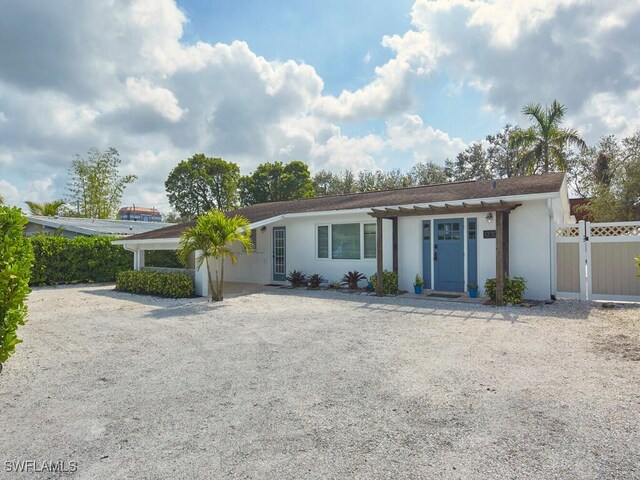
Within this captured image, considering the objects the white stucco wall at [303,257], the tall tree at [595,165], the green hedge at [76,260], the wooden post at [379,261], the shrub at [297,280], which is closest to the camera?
the wooden post at [379,261]

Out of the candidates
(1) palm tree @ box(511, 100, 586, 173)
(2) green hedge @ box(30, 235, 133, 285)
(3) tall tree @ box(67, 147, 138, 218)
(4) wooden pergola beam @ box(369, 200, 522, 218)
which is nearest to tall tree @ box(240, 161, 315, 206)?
(3) tall tree @ box(67, 147, 138, 218)

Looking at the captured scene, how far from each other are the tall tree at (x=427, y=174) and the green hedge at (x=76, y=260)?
2475 centimetres

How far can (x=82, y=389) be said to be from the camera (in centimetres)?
399

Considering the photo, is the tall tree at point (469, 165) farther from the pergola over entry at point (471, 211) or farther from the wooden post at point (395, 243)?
the pergola over entry at point (471, 211)

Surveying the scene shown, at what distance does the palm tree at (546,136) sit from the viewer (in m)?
19.1

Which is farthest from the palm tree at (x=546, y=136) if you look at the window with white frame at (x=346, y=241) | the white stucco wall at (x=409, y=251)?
the window with white frame at (x=346, y=241)

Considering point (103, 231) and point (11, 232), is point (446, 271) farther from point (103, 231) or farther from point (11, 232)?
point (103, 231)

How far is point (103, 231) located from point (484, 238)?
16.4 metres

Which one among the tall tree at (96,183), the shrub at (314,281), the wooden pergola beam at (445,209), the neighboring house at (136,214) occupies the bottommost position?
the shrub at (314,281)

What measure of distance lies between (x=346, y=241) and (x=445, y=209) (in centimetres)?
358

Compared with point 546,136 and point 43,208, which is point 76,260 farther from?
point 546,136

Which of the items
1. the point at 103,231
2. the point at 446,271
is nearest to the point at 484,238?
the point at 446,271

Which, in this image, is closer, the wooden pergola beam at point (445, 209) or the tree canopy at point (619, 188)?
the wooden pergola beam at point (445, 209)

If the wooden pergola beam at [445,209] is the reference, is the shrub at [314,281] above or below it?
below
